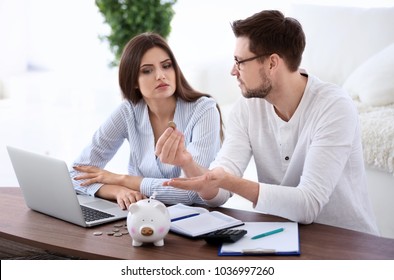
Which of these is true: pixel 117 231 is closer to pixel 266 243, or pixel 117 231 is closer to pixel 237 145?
pixel 266 243

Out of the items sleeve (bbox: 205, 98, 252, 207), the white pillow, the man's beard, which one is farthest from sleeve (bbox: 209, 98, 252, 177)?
the white pillow

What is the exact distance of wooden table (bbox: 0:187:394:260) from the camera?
4.54 feet

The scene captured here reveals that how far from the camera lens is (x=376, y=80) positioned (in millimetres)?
3008

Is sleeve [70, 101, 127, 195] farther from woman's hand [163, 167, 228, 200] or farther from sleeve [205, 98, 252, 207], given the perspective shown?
woman's hand [163, 167, 228, 200]

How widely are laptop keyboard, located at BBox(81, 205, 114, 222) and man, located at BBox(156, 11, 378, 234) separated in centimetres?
22

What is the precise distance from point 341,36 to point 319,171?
1867mm

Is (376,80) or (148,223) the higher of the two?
(376,80)

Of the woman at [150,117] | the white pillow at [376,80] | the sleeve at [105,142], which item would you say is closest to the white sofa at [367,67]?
the white pillow at [376,80]

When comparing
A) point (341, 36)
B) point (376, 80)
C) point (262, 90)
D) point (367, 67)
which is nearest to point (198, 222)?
point (262, 90)

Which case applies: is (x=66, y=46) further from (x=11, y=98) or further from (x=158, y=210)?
(x=158, y=210)

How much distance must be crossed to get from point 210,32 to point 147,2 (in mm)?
707

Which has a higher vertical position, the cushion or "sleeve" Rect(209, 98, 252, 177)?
the cushion

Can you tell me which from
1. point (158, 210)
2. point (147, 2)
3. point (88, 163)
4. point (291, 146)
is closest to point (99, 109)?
point (147, 2)

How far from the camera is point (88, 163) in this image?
7.11 ft
